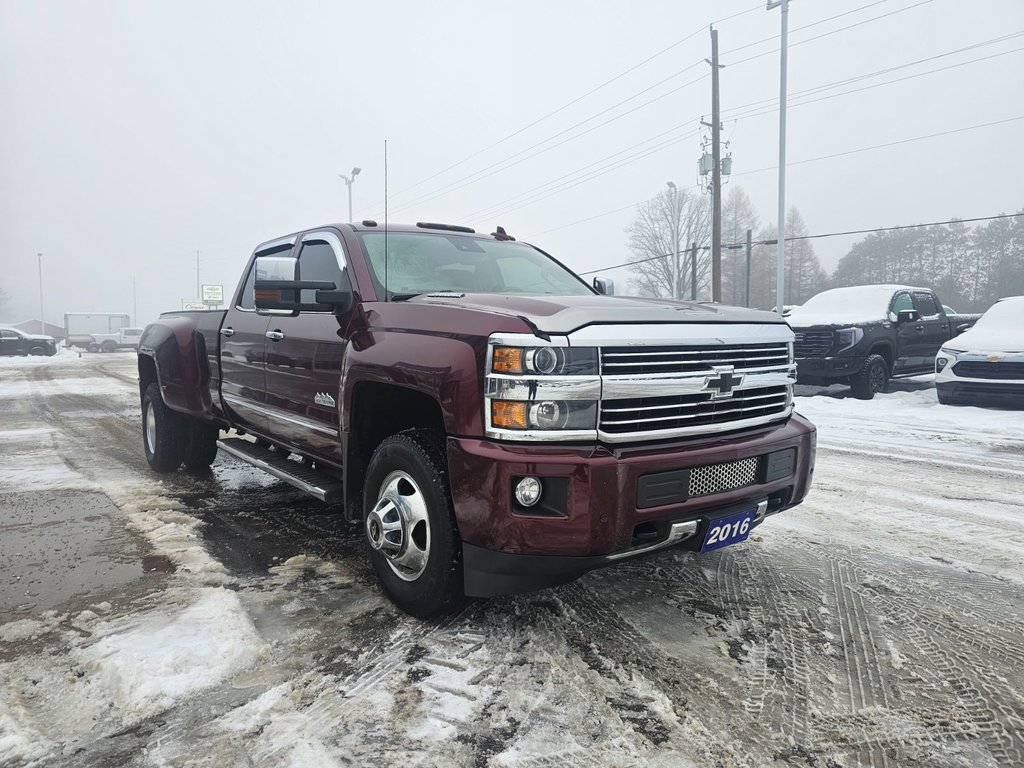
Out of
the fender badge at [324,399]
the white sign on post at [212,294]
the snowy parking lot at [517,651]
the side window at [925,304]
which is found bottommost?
the snowy parking lot at [517,651]

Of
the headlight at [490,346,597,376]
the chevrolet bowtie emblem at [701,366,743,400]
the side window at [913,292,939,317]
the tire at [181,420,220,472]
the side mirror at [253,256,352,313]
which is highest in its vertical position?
the side window at [913,292,939,317]

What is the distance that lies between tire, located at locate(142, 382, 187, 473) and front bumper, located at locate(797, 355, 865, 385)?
9206mm

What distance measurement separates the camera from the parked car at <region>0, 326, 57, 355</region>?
31703 millimetres

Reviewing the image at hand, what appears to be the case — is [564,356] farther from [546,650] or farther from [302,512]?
[302,512]

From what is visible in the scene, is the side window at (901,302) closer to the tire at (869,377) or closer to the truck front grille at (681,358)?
the tire at (869,377)

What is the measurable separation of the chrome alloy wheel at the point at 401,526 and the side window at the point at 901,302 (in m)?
11.4

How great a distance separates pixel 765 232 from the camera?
251 ft

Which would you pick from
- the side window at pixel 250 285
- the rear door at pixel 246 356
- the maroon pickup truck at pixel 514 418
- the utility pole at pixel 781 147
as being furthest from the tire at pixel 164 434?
the utility pole at pixel 781 147

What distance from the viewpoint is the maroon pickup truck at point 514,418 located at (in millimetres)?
2406

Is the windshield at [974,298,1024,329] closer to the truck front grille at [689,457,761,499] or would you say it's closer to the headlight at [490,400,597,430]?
the truck front grille at [689,457,761,499]

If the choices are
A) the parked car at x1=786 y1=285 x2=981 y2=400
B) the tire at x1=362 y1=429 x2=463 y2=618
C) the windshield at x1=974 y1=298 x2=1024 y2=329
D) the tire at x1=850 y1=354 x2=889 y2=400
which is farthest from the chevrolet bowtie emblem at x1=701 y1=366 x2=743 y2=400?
the windshield at x1=974 y1=298 x2=1024 y2=329

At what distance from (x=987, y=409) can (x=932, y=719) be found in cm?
933

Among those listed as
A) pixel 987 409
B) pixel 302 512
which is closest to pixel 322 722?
pixel 302 512

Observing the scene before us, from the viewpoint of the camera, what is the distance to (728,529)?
274 centimetres
